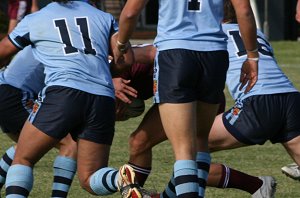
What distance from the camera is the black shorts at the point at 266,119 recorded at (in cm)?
717

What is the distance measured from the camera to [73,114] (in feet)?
20.5

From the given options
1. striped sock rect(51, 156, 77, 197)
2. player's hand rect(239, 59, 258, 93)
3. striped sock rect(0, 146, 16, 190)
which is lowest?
striped sock rect(0, 146, 16, 190)

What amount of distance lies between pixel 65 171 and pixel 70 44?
2.79 ft

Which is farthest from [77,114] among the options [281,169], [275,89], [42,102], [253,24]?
[281,169]

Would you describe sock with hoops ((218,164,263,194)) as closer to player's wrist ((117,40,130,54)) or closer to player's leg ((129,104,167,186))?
player's leg ((129,104,167,186))

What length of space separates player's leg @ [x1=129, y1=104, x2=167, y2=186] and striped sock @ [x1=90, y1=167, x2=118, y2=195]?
0.51m

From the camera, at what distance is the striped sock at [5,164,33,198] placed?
20.7 ft

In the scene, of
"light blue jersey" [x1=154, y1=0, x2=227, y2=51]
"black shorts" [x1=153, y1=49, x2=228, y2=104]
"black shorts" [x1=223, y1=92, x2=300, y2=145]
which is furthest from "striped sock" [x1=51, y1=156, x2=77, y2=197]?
"black shorts" [x1=223, y1=92, x2=300, y2=145]

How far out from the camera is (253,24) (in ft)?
20.1

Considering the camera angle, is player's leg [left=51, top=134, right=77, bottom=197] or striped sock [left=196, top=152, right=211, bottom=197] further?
player's leg [left=51, top=134, right=77, bottom=197]

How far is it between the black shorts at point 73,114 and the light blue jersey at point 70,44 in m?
0.05

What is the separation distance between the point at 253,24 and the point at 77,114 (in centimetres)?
115

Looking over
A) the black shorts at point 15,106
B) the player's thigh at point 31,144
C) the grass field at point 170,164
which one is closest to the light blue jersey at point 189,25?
the player's thigh at point 31,144

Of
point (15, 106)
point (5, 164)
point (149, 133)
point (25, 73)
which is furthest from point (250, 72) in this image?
point (5, 164)
